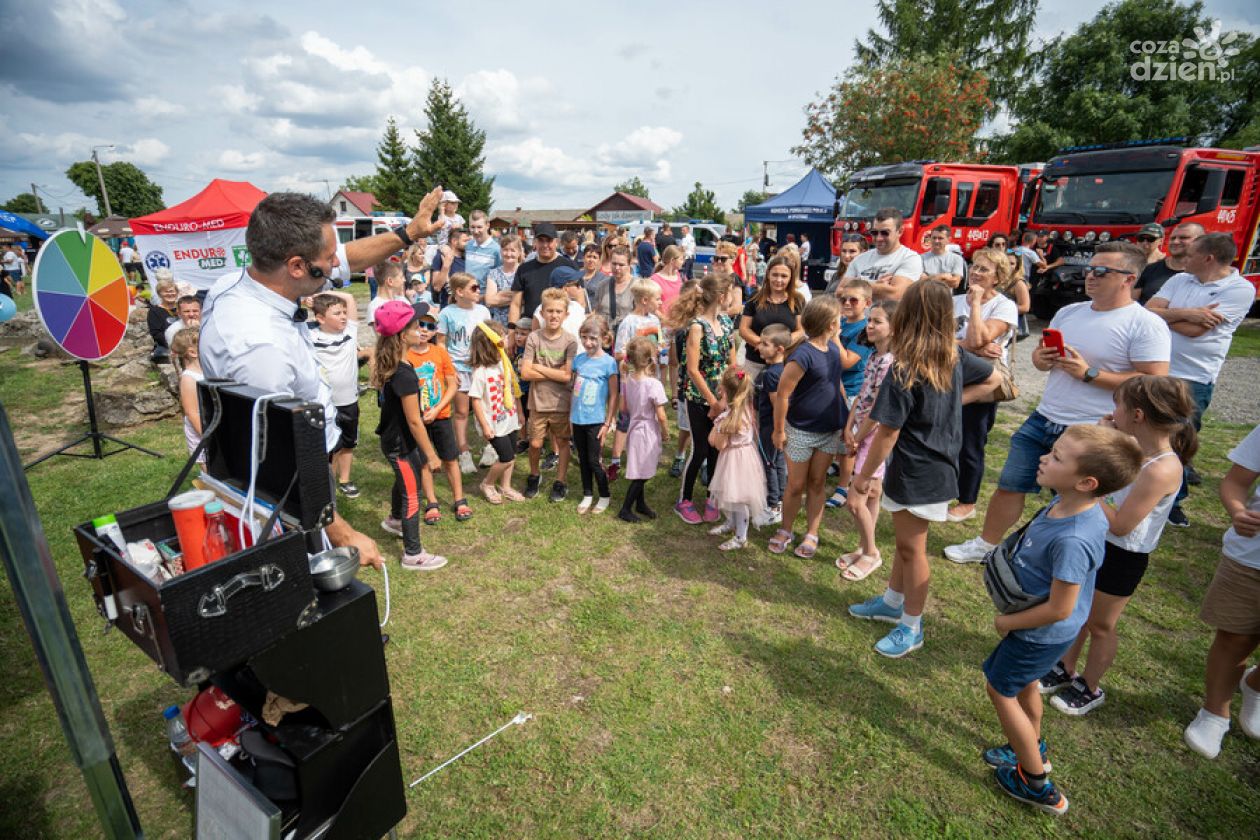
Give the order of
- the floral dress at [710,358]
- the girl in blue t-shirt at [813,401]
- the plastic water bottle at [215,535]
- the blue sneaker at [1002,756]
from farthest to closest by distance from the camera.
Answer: the floral dress at [710,358], the girl in blue t-shirt at [813,401], the blue sneaker at [1002,756], the plastic water bottle at [215,535]

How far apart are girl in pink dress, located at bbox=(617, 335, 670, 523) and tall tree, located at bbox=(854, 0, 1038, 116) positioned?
2769 centimetres

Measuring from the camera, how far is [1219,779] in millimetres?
2592

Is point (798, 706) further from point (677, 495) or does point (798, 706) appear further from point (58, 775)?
point (58, 775)

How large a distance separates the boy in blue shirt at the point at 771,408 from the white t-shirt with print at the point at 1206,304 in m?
2.72

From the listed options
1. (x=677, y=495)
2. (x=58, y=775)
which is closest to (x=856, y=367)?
(x=677, y=495)

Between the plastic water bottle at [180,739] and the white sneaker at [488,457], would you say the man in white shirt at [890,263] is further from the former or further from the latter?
the plastic water bottle at [180,739]

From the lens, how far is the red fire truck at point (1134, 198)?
11500 mm

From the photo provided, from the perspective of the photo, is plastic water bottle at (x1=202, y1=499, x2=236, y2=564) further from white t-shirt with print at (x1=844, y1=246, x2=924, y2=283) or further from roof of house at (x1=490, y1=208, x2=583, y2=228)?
roof of house at (x1=490, y1=208, x2=583, y2=228)

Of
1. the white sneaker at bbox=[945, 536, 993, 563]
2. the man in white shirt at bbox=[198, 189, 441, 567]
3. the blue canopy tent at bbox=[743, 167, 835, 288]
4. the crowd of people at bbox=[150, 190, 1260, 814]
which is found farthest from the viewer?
the blue canopy tent at bbox=[743, 167, 835, 288]

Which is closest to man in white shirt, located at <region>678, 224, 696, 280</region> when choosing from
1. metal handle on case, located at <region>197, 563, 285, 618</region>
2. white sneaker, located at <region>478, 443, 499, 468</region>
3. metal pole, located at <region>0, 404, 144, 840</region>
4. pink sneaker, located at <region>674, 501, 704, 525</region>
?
white sneaker, located at <region>478, 443, 499, 468</region>

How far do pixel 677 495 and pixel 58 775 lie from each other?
13.8 ft

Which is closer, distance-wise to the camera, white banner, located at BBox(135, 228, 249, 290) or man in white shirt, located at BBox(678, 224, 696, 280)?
white banner, located at BBox(135, 228, 249, 290)

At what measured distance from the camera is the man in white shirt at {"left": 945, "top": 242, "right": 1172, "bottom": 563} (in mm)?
3332

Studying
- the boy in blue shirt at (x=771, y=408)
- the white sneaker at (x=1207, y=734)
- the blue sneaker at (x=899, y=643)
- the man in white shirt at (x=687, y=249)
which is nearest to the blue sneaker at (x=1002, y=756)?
the blue sneaker at (x=899, y=643)
